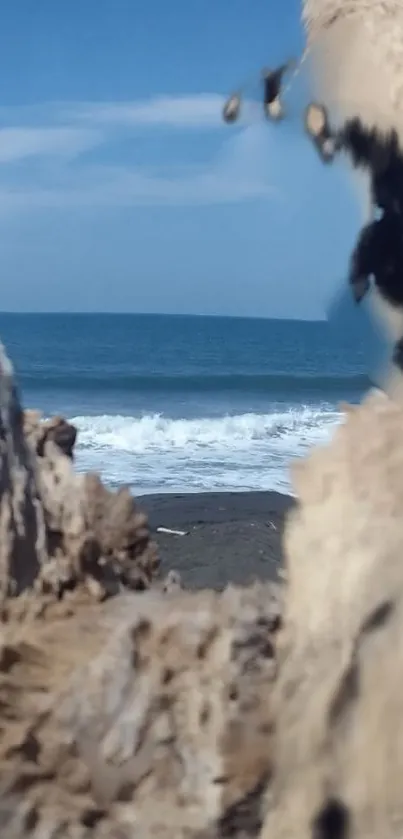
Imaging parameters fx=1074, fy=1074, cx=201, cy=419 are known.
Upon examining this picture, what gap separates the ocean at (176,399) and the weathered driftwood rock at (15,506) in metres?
2.47

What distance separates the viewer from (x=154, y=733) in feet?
3.90

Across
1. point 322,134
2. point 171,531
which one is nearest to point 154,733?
point 322,134

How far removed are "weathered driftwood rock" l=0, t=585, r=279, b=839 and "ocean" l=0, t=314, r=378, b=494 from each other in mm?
2723

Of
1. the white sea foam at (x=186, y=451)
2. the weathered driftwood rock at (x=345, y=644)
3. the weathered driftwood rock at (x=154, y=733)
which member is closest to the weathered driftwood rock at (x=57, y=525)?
the weathered driftwood rock at (x=154, y=733)

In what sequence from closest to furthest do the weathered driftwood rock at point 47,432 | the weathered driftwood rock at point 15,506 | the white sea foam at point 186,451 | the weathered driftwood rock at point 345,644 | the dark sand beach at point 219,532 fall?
the weathered driftwood rock at point 345,644
the weathered driftwood rock at point 15,506
the weathered driftwood rock at point 47,432
the dark sand beach at point 219,532
the white sea foam at point 186,451

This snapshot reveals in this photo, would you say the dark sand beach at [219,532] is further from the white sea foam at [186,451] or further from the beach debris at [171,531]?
the white sea foam at [186,451]

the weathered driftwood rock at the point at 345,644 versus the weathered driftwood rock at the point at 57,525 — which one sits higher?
the weathered driftwood rock at the point at 345,644

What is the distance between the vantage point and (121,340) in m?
25.0

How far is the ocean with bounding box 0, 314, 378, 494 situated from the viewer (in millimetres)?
9336

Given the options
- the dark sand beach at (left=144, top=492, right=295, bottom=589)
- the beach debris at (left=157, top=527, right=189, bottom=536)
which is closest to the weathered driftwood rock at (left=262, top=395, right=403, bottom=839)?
the dark sand beach at (left=144, top=492, right=295, bottom=589)

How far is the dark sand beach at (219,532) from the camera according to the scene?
6.87m

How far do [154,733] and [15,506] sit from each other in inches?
16.0

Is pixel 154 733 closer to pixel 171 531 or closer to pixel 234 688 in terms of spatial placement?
pixel 234 688

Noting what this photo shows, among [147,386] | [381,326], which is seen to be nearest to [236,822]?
[381,326]
